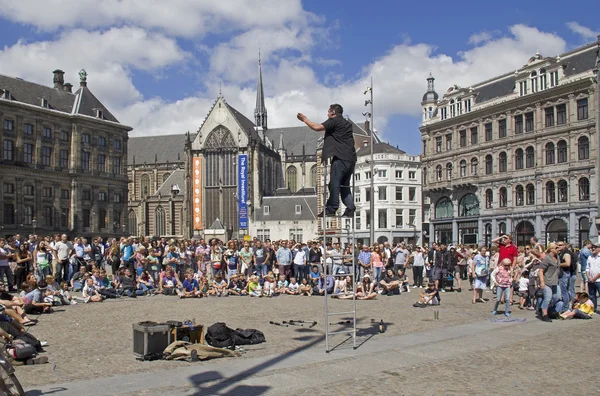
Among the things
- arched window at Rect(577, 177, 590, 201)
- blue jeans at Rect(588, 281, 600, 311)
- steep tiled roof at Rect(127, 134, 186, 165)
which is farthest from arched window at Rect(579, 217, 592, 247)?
steep tiled roof at Rect(127, 134, 186, 165)

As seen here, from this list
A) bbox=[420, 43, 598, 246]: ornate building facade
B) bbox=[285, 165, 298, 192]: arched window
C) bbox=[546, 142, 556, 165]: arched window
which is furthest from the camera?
bbox=[285, 165, 298, 192]: arched window

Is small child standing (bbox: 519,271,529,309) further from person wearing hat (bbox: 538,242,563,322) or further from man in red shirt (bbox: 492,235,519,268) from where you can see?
person wearing hat (bbox: 538,242,563,322)

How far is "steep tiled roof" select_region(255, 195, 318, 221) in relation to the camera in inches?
3246

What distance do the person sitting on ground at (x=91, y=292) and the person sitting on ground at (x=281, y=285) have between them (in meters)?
6.15

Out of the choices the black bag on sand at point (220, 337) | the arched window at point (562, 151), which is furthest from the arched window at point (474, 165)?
the black bag on sand at point (220, 337)

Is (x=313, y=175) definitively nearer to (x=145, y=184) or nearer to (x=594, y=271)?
(x=145, y=184)

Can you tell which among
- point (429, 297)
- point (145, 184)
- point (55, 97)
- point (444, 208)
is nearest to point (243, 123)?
point (145, 184)

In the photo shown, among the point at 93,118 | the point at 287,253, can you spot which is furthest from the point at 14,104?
the point at 287,253

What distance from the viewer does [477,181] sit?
53.3m

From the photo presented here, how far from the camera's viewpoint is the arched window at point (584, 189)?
144 ft

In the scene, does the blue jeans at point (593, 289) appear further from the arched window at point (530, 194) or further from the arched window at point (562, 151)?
the arched window at point (530, 194)

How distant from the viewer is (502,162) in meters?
51.6

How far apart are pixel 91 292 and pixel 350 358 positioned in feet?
37.8

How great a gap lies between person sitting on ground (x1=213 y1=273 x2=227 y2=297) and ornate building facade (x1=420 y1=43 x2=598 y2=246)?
99.3ft
